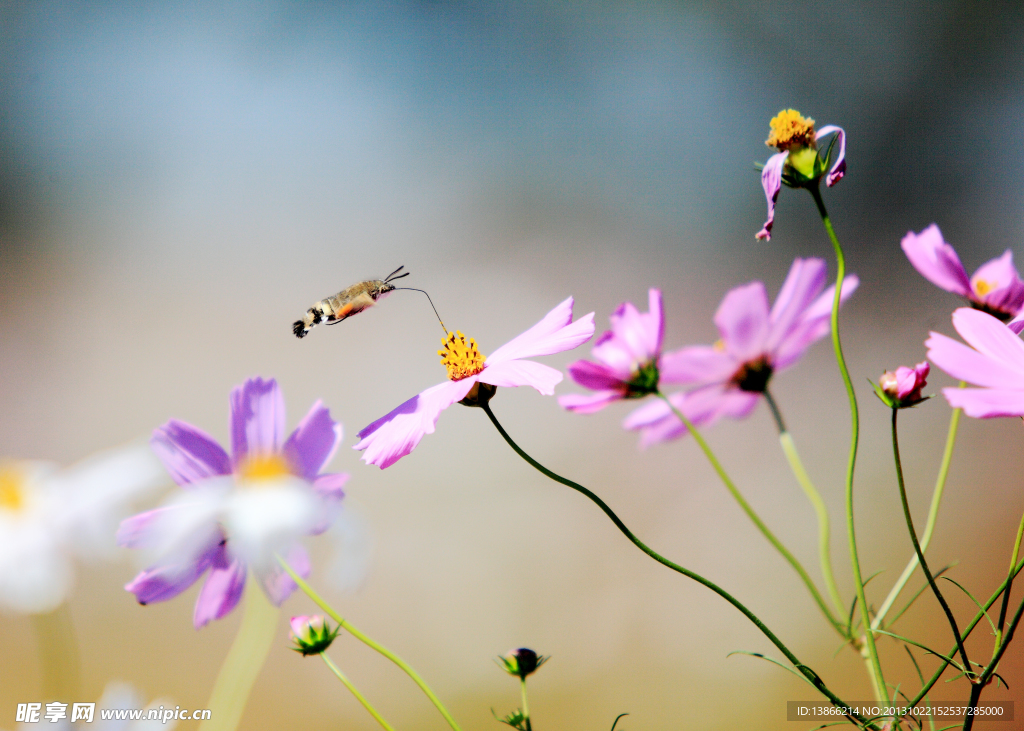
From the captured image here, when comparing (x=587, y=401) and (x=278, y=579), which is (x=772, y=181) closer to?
(x=587, y=401)

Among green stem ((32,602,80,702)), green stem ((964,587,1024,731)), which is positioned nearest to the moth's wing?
green stem ((32,602,80,702))

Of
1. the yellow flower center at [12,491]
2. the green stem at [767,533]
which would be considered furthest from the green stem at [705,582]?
the yellow flower center at [12,491]

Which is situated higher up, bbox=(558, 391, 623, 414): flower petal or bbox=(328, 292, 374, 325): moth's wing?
bbox=(328, 292, 374, 325): moth's wing

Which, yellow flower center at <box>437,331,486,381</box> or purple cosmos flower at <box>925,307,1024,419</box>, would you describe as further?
yellow flower center at <box>437,331,486,381</box>

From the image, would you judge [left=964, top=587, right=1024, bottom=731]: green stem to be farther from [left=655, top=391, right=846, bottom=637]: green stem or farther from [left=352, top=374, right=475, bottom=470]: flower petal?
[left=352, top=374, right=475, bottom=470]: flower petal

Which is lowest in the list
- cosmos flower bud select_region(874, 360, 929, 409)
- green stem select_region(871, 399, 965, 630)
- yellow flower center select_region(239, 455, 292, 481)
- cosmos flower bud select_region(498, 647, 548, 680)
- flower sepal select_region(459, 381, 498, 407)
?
cosmos flower bud select_region(498, 647, 548, 680)

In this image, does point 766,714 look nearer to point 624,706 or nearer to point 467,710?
point 624,706

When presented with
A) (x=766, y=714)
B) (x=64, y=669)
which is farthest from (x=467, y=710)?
(x=64, y=669)

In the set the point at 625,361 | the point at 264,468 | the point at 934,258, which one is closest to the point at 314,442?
the point at 264,468
